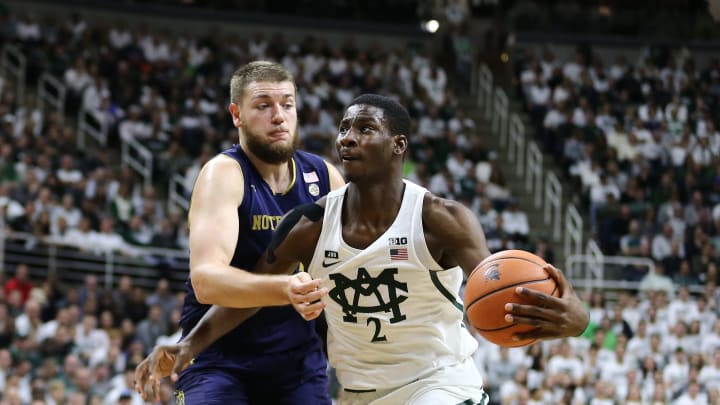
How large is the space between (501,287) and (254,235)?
1.46m

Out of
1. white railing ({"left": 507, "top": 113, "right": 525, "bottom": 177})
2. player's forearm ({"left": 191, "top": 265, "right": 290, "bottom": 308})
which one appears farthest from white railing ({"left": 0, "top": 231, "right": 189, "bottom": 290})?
player's forearm ({"left": 191, "top": 265, "right": 290, "bottom": 308})

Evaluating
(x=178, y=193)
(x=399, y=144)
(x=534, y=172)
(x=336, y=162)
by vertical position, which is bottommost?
(x=534, y=172)

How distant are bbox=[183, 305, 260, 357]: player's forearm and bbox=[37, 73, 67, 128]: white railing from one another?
44.9ft

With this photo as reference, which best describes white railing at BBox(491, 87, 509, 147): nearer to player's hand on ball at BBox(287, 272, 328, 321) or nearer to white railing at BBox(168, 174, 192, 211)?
white railing at BBox(168, 174, 192, 211)

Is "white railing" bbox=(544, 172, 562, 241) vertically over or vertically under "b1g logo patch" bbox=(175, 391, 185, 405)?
under

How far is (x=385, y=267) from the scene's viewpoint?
4.55 m

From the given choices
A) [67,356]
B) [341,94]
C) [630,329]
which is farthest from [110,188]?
[630,329]

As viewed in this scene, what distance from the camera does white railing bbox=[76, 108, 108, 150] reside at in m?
17.6

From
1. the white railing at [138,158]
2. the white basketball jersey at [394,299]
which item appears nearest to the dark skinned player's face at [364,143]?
the white basketball jersey at [394,299]

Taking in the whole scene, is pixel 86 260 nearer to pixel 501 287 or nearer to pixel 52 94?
pixel 52 94

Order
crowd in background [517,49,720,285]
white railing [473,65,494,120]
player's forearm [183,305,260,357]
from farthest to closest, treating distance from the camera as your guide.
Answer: white railing [473,65,494,120]
crowd in background [517,49,720,285]
player's forearm [183,305,260,357]

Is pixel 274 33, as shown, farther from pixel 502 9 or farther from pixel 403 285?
pixel 403 285

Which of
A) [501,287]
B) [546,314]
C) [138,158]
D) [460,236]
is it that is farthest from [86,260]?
[546,314]

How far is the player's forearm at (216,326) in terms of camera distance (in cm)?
486
